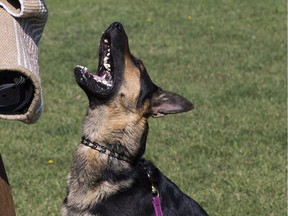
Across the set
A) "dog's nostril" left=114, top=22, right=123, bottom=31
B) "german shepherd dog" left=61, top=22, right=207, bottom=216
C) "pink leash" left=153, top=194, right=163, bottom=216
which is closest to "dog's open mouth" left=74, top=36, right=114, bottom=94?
"german shepherd dog" left=61, top=22, right=207, bottom=216

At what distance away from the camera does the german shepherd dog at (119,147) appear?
4598 mm

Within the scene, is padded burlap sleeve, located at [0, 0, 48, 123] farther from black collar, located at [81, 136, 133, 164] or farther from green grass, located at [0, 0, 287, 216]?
green grass, located at [0, 0, 287, 216]

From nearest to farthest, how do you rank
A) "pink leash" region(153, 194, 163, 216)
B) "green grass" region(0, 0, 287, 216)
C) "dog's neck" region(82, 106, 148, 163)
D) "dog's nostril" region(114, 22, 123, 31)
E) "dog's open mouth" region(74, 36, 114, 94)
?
"pink leash" region(153, 194, 163, 216) → "dog's open mouth" region(74, 36, 114, 94) → "dog's neck" region(82, 106, 148, 163) → "dog's nostril" region(114, 22, 123, 31) → "green grass" region(0, 0, 287, 216)

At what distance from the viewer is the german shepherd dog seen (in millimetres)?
4598

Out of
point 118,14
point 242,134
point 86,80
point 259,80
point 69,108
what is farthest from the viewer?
point 118,14

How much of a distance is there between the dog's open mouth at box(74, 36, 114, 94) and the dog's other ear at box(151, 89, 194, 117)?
0.31 metres

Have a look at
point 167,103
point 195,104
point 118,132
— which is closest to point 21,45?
point 118,132

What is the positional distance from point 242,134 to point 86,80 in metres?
3.58

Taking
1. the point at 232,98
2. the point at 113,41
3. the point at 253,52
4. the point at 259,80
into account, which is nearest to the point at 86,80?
the point at 113,41

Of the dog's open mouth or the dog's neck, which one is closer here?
the dog's open mouth

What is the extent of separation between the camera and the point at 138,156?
189 inches

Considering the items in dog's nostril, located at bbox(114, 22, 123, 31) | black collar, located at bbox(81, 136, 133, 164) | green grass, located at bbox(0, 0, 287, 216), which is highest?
dog's nostril, located at bbox(114, 22, 123, 31)

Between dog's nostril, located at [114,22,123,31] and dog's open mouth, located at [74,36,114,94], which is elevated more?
dog's nostril, located at [114,22,123,31]

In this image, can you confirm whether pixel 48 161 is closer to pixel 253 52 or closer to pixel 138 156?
pixel 138 156
